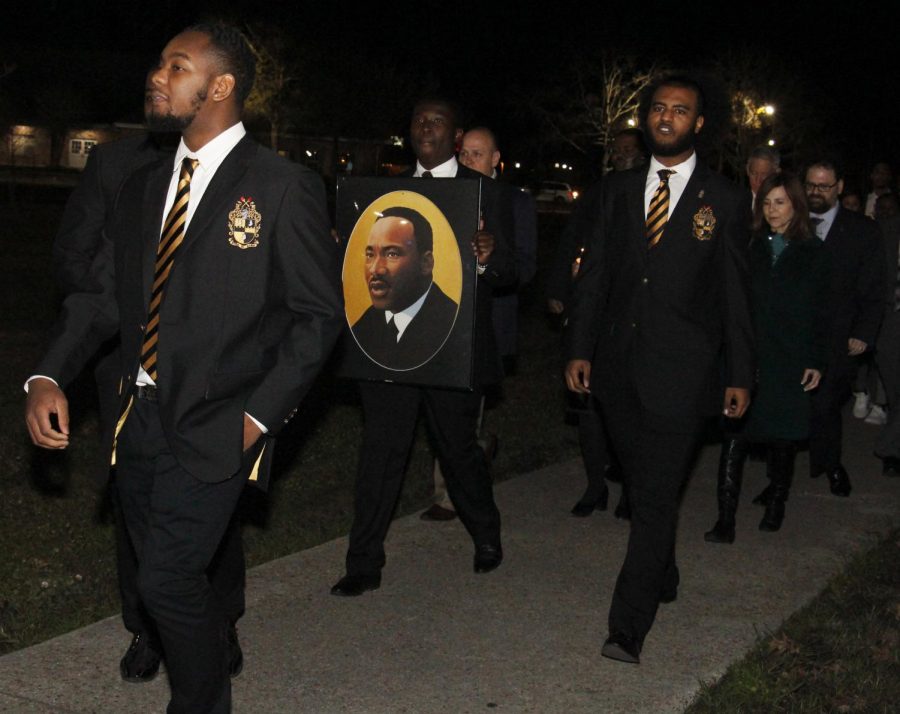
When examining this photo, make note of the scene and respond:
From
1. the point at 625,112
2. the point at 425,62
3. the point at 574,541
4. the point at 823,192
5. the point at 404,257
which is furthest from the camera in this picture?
the point at 625,112

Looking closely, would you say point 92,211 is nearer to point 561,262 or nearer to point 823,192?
point 561,262

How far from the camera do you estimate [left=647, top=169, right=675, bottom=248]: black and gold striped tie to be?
5246 millimetres

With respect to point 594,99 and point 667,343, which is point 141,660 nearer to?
point 667,343

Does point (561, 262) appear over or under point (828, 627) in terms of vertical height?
over

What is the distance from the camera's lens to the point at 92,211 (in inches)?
192

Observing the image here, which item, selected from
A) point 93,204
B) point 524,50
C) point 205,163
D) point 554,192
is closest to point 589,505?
point 93,204

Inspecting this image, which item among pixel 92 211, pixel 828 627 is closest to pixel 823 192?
pixel 828 627

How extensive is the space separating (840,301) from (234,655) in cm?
532

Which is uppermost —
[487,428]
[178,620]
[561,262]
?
[561,262]

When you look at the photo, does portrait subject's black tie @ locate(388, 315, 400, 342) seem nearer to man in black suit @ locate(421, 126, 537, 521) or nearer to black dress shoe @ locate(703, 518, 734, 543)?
man in black suit @ locate(421, 126, 537, 521)

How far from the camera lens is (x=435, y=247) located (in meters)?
5.79

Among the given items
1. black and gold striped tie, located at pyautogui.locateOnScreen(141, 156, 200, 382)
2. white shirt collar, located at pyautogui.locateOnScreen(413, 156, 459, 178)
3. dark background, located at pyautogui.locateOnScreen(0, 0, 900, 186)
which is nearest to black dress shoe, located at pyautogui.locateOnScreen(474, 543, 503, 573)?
white shirt collar, located at pyautogui.locateOnScreen(413, 156, 459, 178)

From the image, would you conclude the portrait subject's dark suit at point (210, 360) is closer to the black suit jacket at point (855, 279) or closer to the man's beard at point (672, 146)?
the man's beard at point (672, 146)

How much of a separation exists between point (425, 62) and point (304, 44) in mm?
8006
